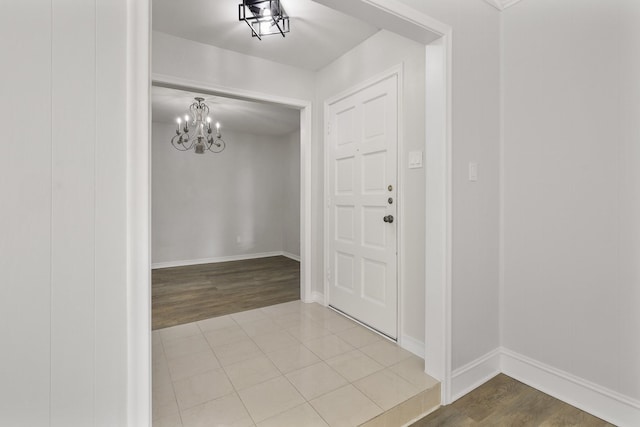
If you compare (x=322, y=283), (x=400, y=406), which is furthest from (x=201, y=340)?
(x=400, y=406)

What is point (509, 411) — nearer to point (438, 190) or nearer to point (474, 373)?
point (474, 373)

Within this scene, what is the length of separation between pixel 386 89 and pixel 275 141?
13.7 ft

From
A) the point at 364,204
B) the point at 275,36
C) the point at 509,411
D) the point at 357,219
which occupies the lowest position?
the point at 509,411

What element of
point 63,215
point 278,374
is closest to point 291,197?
point 278,374

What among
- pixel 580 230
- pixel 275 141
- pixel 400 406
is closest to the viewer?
pixel 400 406

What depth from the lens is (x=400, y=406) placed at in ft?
5.30

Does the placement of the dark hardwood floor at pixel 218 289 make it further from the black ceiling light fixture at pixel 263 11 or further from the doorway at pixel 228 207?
the black ceiling light fixture at pixel 263 11

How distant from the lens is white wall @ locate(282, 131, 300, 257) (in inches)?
232

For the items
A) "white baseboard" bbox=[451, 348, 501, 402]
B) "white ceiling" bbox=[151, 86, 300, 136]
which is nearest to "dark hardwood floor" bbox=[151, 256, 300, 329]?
"white baseboard" bbox=[451, 348, 501, 402]

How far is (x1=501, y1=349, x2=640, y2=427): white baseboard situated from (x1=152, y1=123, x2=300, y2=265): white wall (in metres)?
4.25

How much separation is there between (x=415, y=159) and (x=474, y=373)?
146 cm

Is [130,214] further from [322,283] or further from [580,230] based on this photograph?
[322,283]

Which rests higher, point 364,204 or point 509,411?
point 364,204

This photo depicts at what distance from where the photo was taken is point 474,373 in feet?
6.37
